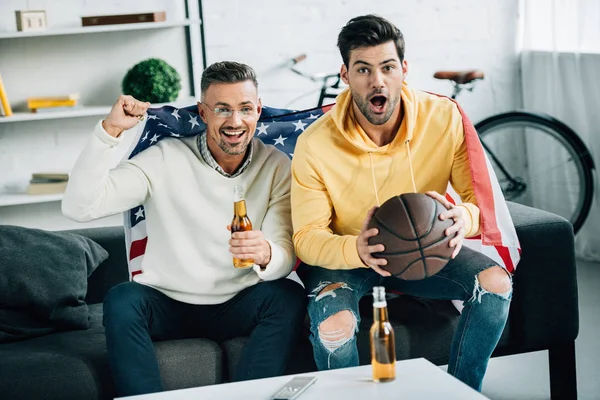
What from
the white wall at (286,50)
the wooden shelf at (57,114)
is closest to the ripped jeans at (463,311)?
the wooden shelf at (57,114)

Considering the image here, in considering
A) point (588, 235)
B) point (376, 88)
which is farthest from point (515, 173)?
point (376, 88)

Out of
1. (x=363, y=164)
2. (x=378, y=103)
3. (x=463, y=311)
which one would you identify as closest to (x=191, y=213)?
(x=363, y=164)

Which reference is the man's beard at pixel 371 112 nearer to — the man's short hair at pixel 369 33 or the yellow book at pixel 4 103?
the man's short hair at pixel 369 33

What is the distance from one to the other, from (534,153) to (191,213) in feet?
8.60

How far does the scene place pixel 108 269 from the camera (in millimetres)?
2869

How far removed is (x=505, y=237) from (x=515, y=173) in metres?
2.53

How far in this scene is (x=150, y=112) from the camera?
8.57 feet

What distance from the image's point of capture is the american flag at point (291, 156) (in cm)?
240

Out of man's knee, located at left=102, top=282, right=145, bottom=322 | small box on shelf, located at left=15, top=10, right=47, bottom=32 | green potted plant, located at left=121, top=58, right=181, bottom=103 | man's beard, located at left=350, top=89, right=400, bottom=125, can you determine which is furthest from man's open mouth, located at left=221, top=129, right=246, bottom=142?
small box on shelf, located at left=15, top=10, right=47, bottom=32

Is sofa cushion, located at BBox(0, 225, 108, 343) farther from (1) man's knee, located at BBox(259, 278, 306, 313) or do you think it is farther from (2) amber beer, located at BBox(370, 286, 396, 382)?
(2) amber beer, located at BBox(370, 286, 396, 382)

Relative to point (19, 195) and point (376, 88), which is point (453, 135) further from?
point (19, 195)

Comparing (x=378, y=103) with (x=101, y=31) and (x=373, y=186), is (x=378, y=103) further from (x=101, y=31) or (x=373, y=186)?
(x=101, y=31)

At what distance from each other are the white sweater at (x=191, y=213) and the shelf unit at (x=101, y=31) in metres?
1.58

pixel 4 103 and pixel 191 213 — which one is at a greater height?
pixel 4 103
